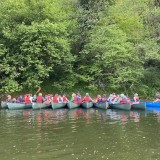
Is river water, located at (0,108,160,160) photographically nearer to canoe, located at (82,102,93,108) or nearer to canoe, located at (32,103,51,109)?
canoe, located at (82,102,93,108)

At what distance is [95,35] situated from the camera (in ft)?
105

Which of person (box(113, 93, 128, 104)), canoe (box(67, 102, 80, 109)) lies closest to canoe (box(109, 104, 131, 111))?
person (box(113, 93, 128, 104))

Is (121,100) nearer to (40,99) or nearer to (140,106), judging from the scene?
(140,106)

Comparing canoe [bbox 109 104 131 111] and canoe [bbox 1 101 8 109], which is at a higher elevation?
canoe [bbox 1 101 8 109]

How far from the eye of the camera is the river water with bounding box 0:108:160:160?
1120 cm

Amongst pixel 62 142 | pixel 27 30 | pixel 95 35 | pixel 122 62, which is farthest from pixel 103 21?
pixel 62 142

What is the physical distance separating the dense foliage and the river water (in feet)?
38.6

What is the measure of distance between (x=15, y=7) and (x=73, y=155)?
22845 mm

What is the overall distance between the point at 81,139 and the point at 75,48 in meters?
20.7

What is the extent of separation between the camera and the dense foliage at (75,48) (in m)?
29.9

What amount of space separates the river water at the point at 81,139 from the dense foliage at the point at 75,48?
38.6ft

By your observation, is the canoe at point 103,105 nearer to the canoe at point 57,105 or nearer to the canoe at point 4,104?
the canoe at point 57,105

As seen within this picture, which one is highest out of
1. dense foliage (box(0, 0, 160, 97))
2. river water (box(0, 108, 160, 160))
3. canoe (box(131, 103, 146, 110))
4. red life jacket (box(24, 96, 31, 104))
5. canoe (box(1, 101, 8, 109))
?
dense foliage (box(0, 0, 160, 97))

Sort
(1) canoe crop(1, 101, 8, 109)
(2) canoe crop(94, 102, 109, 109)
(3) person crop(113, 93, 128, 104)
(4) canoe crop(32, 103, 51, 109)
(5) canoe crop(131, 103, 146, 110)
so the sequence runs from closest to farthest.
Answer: (5) canoe crop(131, 103, 146, 110), (3) person crop(113, 93, 128, 104), (2) canoe crop(94, 102, 109, 109), (4) canoe crop(32, 103, 51, 109), (1) canoe crop(1, 101, 8, 109)
